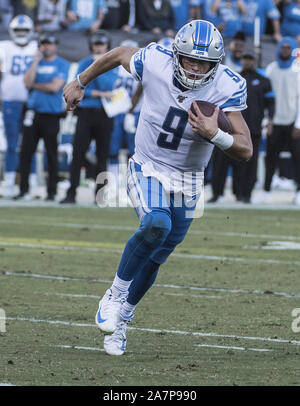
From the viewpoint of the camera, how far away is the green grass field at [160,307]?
4.88 meters

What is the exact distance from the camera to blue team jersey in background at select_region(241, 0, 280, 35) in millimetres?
16797

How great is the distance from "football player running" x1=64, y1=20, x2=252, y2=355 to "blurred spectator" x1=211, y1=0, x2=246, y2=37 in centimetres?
1095

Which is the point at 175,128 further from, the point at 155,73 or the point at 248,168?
the point at 248,168

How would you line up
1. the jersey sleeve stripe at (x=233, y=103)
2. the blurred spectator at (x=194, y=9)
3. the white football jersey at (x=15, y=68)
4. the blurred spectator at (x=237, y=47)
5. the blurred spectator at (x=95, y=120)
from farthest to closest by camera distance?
1. the blurred spectator at (x=194, y=9)
2. the blurred spectator at (x=237, y=47)
3. the white football jersey at (x=15, y=68)
4. the blurred spectator at (x=95, y=120)
5. the jersey sleeve stripe at (x=233, y=103)

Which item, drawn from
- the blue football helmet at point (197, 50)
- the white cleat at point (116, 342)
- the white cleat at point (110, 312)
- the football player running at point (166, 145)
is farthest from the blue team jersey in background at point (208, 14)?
the white cleat at point (116, 342)

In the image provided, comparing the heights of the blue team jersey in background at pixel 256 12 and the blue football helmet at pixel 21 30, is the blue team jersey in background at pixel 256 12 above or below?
below

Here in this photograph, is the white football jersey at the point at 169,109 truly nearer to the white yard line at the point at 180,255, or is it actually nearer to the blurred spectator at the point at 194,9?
the white yard line at the point at 180,255

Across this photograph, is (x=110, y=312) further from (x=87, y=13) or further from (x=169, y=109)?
(x=87, y=13)

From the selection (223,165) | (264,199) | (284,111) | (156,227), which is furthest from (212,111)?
(264,199)

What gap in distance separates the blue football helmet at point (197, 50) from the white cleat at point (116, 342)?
1.25 meters

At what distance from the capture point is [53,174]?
13.1 meters

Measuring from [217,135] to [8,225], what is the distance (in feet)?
19.4

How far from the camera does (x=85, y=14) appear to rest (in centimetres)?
1627

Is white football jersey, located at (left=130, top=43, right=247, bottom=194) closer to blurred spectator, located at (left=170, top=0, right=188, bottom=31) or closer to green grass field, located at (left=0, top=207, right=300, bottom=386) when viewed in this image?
green grass field, located at (left=0, top=207, right=300, bottom=386)
